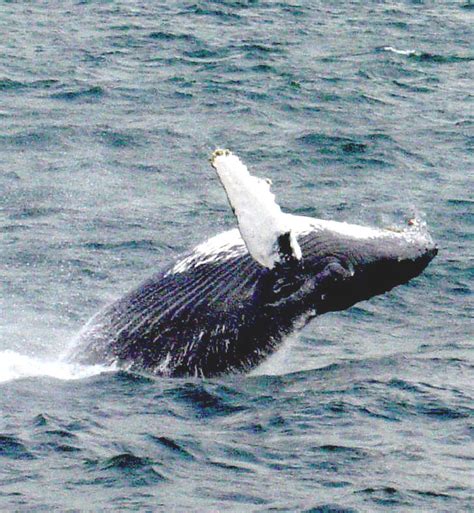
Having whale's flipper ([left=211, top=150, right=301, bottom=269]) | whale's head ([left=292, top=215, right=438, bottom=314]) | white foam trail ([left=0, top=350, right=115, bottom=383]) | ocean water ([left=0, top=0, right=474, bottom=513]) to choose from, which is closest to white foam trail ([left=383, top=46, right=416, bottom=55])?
ocean water ([left=0, top=0, right=474, bottom=513])

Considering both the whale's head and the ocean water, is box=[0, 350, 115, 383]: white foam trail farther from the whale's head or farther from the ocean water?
the whale's head

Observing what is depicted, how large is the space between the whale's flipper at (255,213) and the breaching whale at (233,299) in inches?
16.5

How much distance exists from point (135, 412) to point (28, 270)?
666cm

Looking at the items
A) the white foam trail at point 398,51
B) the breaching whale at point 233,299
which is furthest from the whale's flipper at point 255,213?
the white foam trail at point 398,51

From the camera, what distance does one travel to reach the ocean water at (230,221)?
1301cm

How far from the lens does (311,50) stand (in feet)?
122

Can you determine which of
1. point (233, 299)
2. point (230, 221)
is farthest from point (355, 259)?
point (230, 221)

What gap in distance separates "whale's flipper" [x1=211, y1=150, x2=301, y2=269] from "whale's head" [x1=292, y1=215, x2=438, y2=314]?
1.03 meters

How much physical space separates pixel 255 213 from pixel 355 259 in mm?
1918

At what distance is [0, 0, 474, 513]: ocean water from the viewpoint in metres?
13.0

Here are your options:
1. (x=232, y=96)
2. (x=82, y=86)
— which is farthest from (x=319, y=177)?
(x=82, y=86)

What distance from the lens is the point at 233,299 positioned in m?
15.3

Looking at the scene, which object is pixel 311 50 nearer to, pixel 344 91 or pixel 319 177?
pixel 344 91

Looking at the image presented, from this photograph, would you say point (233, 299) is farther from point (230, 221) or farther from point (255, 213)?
point (230, 221)
